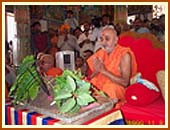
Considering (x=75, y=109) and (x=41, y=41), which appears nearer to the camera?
(x=75, y=109)

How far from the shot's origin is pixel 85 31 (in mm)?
4188

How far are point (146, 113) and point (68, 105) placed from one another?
2.35ft

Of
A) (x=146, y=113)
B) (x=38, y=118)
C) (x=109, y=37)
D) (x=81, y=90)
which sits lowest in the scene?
(x=146, y=113)

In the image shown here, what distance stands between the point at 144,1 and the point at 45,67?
1.03 metres

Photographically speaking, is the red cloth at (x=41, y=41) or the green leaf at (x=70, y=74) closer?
the green leaf at (x=70, y=74)

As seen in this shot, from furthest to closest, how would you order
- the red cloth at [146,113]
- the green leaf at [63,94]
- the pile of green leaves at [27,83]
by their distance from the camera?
1. the red cloth at [146,113]
2. the pile of green leaves at [27,83]
3. the green leaf at [63,94]

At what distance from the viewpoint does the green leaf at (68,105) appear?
103 cm

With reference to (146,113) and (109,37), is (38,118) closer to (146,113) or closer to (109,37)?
(146,113)

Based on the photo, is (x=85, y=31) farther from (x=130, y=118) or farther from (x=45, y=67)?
(x=130, y=118)

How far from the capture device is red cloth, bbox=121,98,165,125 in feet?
5.12

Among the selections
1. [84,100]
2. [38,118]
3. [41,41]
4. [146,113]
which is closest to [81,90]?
[84,100]

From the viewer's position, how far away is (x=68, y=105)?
3.37ft

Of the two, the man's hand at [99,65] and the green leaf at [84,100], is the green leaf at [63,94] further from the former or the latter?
the man's hand at [99,65]

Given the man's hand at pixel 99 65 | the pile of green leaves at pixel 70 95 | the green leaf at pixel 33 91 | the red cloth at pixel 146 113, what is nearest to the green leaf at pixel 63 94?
the pile of green leaves at pixel 70 95
